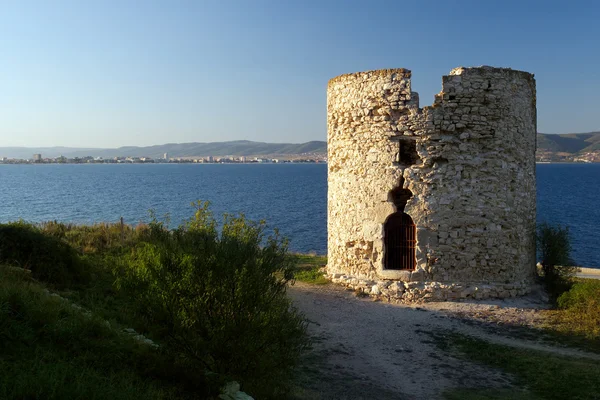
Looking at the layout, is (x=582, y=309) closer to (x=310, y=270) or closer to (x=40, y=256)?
(x=310, y=270)

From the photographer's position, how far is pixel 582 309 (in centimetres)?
1242

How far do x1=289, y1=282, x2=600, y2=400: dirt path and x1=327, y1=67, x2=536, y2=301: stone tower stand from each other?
2.61ft

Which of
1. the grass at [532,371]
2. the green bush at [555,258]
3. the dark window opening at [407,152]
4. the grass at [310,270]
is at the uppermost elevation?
the dark window opening at [407,152]

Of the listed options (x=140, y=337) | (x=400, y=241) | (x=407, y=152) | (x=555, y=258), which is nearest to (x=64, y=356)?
(x=140, y=337)

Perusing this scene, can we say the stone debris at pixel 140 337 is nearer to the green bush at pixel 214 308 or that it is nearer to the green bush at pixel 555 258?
the green bush at pixel 214 308

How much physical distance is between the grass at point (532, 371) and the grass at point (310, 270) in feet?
18.3

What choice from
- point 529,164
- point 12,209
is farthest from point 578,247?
point 12,209

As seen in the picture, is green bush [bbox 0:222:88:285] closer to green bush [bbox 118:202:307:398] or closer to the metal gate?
green bush [bbox 118:202:307:398]

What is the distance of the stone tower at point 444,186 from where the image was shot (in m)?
13.7

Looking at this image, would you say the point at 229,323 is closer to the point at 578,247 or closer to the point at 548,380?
the point at 548,380

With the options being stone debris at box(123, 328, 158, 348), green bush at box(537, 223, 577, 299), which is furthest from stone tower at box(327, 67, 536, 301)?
stone debris at box(123, 328, 158, 348)

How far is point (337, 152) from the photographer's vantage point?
1561 cm

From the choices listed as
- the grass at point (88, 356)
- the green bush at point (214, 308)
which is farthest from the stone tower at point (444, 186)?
the green bush at point (214, 308)

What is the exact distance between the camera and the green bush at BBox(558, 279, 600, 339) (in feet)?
38.2
